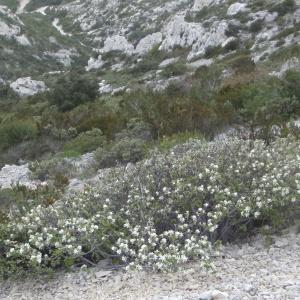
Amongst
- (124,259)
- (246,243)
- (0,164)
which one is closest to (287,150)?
(246,243)

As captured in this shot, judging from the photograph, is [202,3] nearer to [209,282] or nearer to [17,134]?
[17,134]

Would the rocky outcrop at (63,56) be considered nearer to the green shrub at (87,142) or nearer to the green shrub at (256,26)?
the green shrub at (256,26)

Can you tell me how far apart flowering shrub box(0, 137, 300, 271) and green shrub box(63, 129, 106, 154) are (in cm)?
536

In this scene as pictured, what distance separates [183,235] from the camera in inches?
220

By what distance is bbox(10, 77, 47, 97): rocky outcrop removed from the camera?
4378cm

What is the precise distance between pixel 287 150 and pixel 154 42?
172 feet

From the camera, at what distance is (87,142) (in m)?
12.1

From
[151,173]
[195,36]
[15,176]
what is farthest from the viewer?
[195,36]

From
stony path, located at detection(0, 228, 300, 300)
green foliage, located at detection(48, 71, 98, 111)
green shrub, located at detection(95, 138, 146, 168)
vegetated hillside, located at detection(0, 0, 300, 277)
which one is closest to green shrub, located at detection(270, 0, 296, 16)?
vegetated hillside, located at detection(0, 0, 300, 277)

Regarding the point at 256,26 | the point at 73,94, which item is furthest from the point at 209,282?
the point at 256,26

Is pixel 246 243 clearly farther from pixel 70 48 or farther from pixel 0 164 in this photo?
pixel 70 48

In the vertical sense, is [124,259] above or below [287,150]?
below

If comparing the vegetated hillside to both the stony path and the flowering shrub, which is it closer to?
the flowering shrub

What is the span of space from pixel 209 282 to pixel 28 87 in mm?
42539
